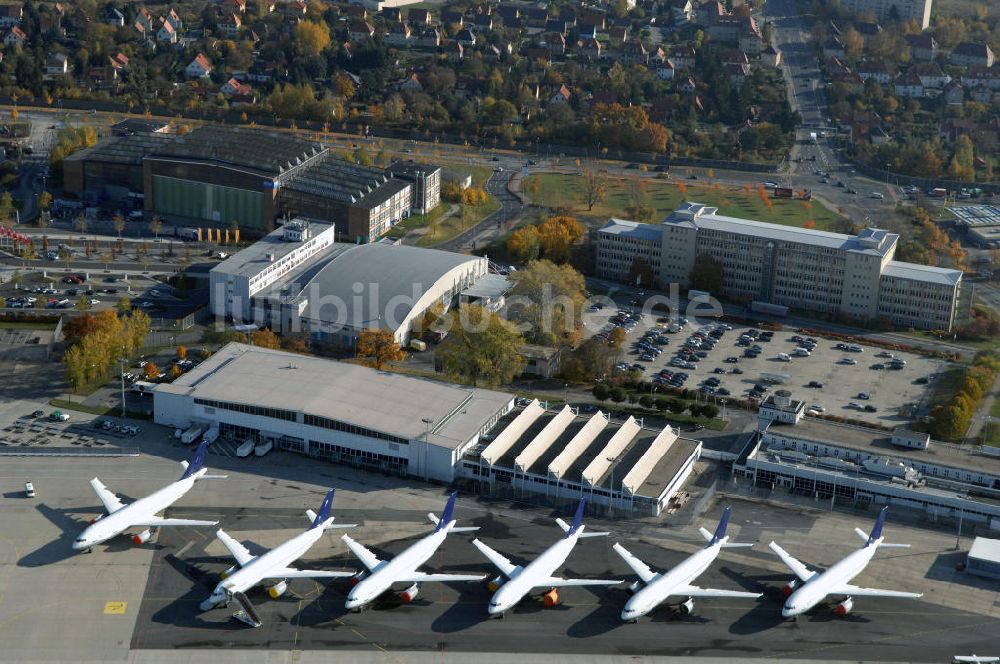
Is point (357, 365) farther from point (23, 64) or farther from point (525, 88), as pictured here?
point (23, 64)

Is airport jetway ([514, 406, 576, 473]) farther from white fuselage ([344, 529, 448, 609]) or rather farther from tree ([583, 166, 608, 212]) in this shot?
tree ([583, 166, 608, 212])

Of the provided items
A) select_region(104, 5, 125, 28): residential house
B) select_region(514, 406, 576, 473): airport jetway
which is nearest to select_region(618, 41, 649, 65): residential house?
select_region(104, 5, 125, 28): residential house

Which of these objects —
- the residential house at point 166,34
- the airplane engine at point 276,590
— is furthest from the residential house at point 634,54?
the airplane engine at point 276,590

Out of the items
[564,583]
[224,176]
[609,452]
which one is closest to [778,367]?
[609,452]

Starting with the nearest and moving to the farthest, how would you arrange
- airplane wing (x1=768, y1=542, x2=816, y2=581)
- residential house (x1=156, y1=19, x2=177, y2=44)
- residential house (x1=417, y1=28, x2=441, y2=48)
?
1. airplane wing (x1=768, y1=542, x2=816, y2=581)
2. residential house (x1=156, y1=19, x2=177, y2=44)
3. residential house (x1=417, y1=28, x2=441, y2=48)

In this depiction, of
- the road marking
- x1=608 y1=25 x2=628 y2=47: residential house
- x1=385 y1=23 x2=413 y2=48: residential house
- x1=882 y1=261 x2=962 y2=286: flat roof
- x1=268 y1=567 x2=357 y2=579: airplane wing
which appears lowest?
the road marking

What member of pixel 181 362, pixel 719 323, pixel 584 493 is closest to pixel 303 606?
pixel 584 493

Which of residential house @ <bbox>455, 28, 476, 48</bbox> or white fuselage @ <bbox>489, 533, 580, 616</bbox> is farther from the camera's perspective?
residential house @ <bbox>455, 28, 476, 48</bbox>
